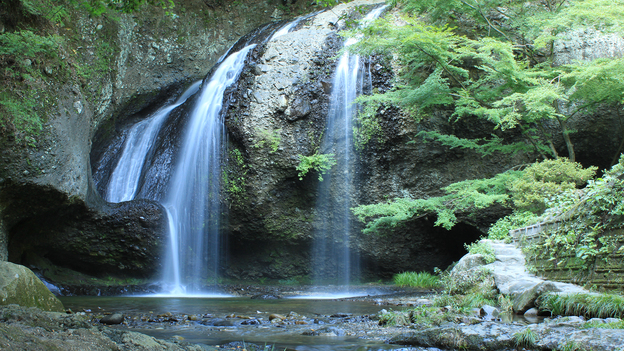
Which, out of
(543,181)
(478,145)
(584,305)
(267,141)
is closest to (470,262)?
(543,181)

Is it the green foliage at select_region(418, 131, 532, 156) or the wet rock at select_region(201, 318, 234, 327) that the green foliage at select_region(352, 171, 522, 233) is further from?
the wet rock at select_region(201, 318, 234, 327)

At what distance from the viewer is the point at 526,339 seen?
372 centimetres

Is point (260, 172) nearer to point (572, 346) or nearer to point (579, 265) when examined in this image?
point (579, 265)

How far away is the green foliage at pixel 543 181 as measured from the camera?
364 inches

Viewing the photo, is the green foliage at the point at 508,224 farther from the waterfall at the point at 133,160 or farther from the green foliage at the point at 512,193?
the waterfall at the point at 133,160

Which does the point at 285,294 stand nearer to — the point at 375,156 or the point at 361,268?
the point at 361,268

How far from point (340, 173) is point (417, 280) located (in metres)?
4.11

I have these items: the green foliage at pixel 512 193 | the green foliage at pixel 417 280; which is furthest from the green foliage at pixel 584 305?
the green foliage at pixel 417 280

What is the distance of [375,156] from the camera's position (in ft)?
42.9

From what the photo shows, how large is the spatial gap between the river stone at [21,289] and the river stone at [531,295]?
21.0 ft

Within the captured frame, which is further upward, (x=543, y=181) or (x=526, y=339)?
(x=543, y=181)

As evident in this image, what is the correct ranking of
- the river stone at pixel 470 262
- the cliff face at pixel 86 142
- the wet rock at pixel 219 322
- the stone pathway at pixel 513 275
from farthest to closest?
the cliff face at pixel 86 142 → the river stone at pixel 470 262 → the stone pathway at pixel 513 275 → the wet rock at pixel 219 322

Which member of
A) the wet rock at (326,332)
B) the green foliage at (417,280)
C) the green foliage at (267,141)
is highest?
the green foliage at (267,141)

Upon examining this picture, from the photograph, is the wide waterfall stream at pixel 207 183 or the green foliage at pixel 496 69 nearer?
the green foliage at pixel 496 69
